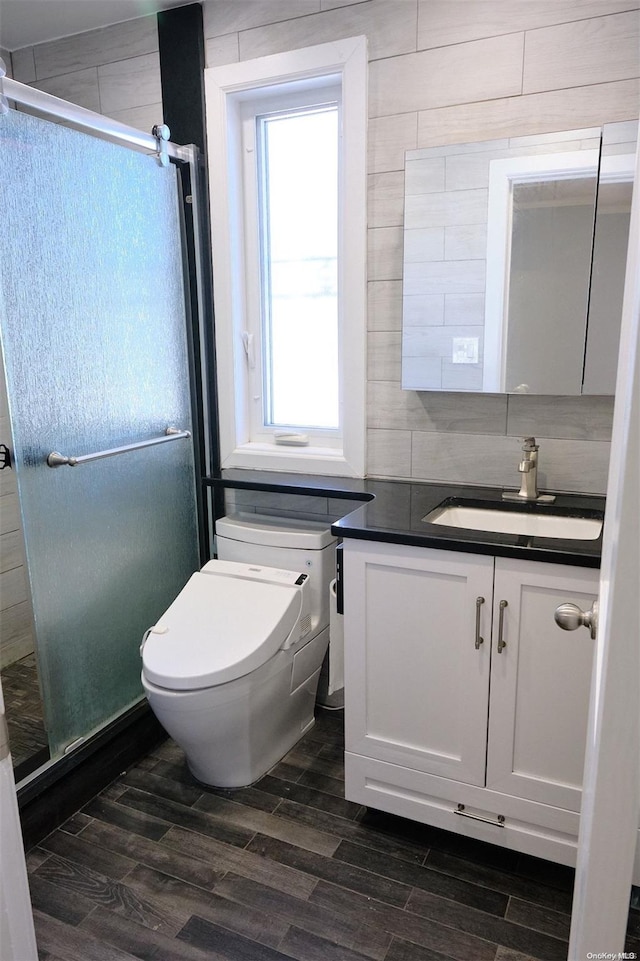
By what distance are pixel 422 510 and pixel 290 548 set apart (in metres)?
0.51

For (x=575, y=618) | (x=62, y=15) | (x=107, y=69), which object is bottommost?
(x=575, y=618)

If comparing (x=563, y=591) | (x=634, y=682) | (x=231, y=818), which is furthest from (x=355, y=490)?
(x=634, y=682)

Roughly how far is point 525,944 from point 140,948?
2.74 feet

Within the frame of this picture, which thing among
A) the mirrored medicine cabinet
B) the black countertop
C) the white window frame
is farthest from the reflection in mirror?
the white window frame

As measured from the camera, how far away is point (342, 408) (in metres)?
2.25

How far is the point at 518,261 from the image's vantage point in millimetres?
1795

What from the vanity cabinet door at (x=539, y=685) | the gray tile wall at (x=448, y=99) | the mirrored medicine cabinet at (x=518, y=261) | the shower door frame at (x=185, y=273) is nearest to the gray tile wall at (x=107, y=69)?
the gray tile wall at (x=448, y=99)

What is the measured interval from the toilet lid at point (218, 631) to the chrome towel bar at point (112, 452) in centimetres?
45

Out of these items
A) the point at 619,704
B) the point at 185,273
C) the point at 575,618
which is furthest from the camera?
the point at 185,273

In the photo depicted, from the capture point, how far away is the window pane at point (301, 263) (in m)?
2.19

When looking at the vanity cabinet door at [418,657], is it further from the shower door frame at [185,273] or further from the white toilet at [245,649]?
the shower door frame at [185,273]

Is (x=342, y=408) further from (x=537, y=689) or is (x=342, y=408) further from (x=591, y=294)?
(x=537, y=689)

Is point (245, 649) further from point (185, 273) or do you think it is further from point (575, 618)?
point (185, 273)

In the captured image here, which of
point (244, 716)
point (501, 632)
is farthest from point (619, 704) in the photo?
point (244, 716)
